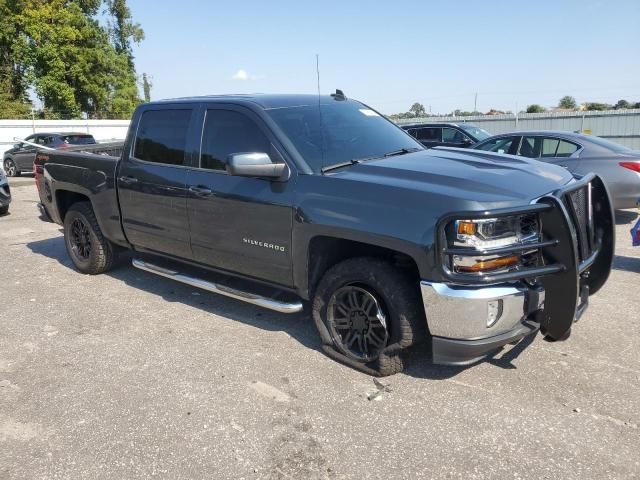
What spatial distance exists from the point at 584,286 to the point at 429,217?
1315 millimetres

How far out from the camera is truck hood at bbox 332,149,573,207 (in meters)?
3.10

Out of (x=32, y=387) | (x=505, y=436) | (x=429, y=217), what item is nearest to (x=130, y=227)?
(x=32, y=387)

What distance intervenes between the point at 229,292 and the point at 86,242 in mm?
2688

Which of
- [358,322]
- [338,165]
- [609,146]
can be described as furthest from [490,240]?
[609,146]

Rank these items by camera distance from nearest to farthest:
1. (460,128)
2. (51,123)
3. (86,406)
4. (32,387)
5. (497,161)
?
A: (86,406) → (32,387) → (497,161) → (460,128) → (51,123)

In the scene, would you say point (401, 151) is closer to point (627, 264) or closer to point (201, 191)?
point (201, 191)

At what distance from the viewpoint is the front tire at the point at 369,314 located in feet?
10.9

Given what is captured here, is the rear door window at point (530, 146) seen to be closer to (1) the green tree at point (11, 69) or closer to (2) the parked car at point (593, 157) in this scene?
(2) the parked car at point (593, 157)

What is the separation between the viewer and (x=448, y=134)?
1368 centimetres

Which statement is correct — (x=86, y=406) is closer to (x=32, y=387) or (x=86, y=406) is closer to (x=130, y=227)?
(x=32, y=387)

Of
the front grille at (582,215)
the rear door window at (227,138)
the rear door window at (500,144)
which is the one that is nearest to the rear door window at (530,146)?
the rear door window at (500,144)

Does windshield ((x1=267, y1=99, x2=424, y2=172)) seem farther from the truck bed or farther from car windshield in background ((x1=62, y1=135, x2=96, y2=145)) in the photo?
car windshield in background ((x1=62, y1=135, x2=96, y2=145))

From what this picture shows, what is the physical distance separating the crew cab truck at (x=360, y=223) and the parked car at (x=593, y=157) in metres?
4.63

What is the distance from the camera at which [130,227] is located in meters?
5.19
